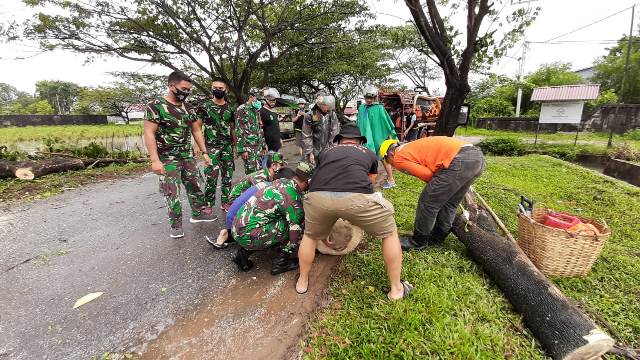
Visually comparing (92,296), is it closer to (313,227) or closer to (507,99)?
(313,227)

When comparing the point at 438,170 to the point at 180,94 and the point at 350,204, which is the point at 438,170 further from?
the point at 180,94

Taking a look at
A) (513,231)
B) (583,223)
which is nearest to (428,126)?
(513,231)

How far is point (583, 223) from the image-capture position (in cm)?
290

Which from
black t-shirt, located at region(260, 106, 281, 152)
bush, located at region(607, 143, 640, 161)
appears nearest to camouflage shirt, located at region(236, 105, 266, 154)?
black t-shirt, located at region(260, 106, 281, 152)

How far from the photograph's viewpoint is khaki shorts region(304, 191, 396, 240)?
2.19 meters

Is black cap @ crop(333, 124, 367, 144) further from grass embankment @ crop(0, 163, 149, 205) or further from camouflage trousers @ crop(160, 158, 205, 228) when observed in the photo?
grass embankment @ crop(0, 163, 149, 205)

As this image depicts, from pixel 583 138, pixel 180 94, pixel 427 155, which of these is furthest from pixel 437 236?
pixel 583 138

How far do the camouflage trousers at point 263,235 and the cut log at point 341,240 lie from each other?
45cm

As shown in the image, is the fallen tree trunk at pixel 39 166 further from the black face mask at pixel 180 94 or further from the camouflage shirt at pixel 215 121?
the black face mask at pixel 180 94

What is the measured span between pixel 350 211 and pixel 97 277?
2.54m

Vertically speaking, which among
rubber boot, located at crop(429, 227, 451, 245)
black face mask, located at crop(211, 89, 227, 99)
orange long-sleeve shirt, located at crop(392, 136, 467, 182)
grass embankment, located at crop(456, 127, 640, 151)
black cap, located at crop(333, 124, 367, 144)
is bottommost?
rubber boot, located at crop(429, 227, 451, 245)

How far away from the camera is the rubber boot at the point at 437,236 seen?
327cm

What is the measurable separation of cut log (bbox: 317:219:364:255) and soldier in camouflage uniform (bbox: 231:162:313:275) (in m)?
0.44

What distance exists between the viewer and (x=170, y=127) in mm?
3301
